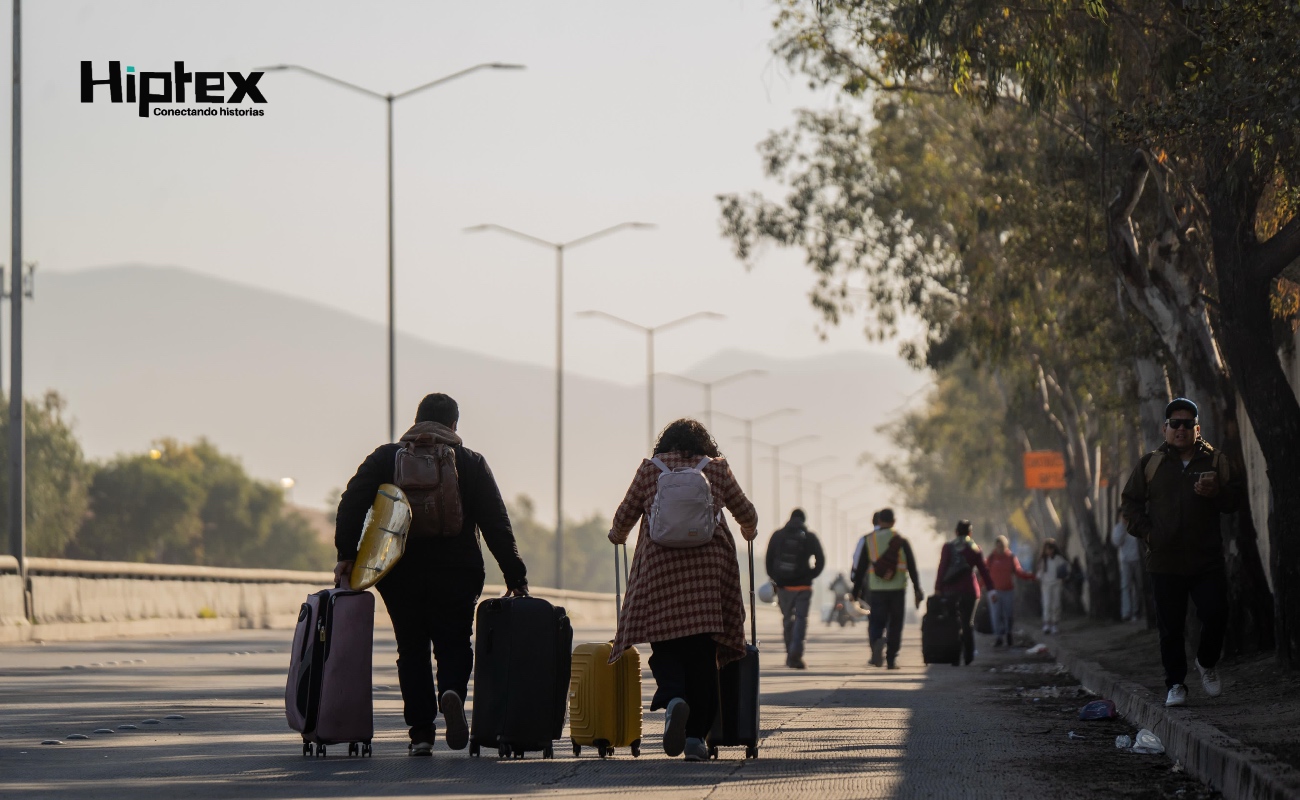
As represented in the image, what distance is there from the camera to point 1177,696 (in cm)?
→ 1258

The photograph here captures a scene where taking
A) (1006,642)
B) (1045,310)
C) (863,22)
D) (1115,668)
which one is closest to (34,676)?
(1115,668)

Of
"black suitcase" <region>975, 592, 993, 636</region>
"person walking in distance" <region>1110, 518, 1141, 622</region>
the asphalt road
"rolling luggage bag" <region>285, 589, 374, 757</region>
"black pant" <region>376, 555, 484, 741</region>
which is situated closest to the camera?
the asphalt road

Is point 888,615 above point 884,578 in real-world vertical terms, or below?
below

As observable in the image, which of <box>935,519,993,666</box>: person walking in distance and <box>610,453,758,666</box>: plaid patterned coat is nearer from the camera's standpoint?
<box>610,453,758,666</box>: plaid patterned coat

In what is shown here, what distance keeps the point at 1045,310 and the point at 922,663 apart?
9873mm

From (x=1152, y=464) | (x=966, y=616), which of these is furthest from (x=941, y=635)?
(x=1152, y=464)

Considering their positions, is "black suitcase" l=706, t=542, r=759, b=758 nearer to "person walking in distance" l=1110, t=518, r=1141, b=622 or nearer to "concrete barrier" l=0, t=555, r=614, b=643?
"concrete barrier" l=0, t=555, r=614, b=643

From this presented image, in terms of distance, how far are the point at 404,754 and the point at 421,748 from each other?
0.31 metres

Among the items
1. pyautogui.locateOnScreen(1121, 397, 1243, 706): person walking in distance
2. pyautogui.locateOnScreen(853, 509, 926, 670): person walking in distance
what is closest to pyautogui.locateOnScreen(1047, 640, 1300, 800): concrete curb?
pyautogui.locateOnScreen(1121, 397, 1243, 706): person walking in distance

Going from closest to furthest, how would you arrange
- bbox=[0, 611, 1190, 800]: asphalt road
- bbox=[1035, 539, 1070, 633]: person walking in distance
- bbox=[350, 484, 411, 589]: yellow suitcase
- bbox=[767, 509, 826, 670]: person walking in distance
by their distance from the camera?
bbox=[0, 611, 1190, 800]: asphalt road
bbox=[350, 484, 411, 589]: yellow suitcase
bbox=[767, 509, 826, 670]: person walking in distance
bbox=[1035, 539, 1070, 633]: person walking in distance

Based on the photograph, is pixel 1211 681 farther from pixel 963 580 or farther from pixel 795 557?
pixel 963 580

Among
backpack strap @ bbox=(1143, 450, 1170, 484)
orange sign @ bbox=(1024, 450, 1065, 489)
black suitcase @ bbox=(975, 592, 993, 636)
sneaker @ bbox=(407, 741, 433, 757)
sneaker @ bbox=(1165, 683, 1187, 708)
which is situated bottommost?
black suitcase @ bbox=(975, 592, 993, 636)

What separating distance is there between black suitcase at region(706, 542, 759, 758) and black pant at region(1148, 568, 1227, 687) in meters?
3.18

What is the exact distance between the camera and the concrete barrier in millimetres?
23719
